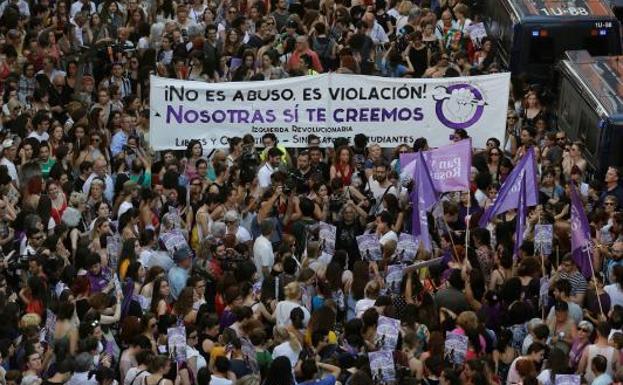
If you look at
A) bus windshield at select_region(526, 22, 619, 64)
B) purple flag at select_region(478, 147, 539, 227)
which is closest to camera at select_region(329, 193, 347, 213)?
purple flag at select_region(478, 147, 539, 227)

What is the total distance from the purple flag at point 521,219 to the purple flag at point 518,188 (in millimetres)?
133

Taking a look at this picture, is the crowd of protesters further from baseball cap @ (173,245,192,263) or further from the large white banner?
the large white banner

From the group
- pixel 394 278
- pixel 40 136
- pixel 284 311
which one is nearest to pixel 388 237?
pixel 394 278

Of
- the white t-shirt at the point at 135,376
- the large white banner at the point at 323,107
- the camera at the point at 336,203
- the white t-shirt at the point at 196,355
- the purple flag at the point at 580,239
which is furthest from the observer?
the large white banner at the point at 323,107

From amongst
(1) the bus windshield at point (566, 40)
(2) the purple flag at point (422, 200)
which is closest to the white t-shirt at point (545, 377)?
(2) the purple flag at point (422, 200)

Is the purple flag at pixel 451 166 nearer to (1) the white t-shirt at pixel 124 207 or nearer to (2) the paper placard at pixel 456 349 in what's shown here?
(1) the white t-shirt at pixel 124 207

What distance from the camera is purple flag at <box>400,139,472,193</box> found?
24422mm

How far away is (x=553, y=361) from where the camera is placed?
783 inches

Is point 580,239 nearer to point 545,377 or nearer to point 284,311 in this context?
point 545,377

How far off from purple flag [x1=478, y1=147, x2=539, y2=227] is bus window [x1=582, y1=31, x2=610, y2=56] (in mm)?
7207

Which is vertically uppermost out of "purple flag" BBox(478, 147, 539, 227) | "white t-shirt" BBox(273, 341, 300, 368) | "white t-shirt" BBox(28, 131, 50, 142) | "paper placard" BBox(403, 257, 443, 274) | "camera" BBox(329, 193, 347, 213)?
"purple flag" BBox(478, 147, 539, 227)

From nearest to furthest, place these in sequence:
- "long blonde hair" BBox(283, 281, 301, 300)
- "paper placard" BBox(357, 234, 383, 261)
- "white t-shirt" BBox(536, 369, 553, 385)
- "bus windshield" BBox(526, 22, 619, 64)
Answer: "white t-shirt" BBox(536, 369, 553, 385) → "long blonde hair" BBox(283, 281, 301, 300) → "paper placard" BBox(357, 234, 383, 261) → "bus windshield" BBox(526, 22, 619, 64)

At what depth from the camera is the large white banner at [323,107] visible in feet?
90.0

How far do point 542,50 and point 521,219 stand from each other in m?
7.93
